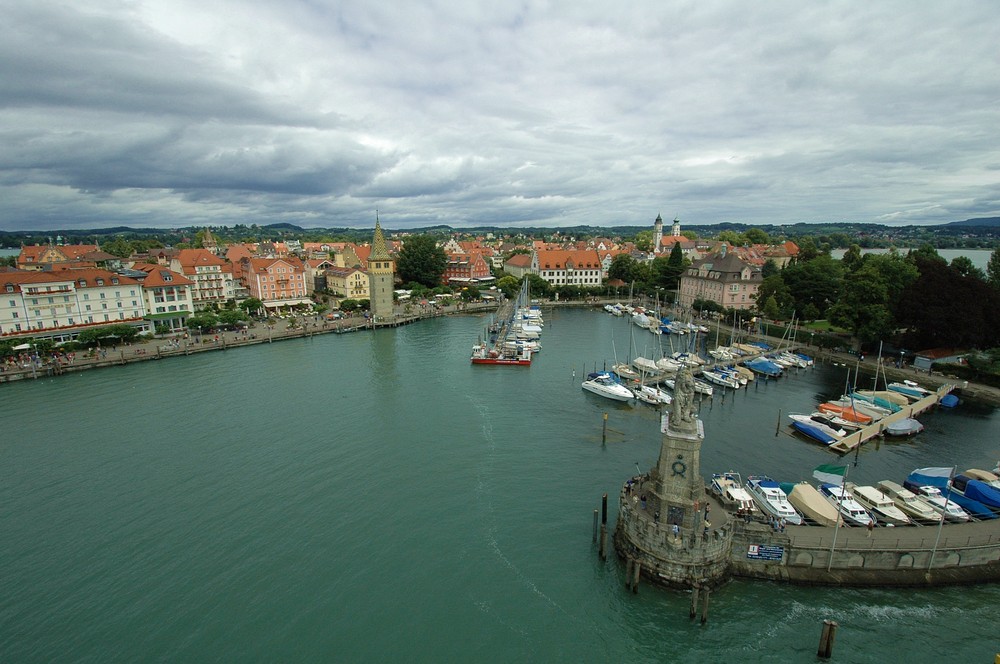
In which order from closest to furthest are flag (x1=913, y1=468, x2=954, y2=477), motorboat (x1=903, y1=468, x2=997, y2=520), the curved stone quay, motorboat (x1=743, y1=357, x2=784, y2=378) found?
1. the curved stone quay
2. motorboat (x1=903, y1=468, x2=997, y2=520)
3. flag (x1=913, y1=468, x2=954, y2=477)
4. motorboat (x1=743, y1=357, x2=784, y2=378)

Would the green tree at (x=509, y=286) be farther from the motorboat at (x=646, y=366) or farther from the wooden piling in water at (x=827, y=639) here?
the wooden piling in water at (x=827, y=639)

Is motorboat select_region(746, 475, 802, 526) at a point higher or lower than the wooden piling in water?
higher

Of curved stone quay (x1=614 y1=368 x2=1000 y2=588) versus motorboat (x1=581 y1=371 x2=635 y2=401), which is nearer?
curved stone quay (x1=614 y1=368 x2=1000 y2=588)

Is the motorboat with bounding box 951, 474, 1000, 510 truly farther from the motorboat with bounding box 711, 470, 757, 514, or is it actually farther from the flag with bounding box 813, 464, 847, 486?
the motorboat with bounding box 711, 470, 757, 514

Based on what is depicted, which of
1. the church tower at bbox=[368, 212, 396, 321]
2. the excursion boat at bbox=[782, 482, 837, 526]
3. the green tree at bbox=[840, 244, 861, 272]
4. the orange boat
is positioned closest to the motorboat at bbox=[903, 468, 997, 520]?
the excursion boat at bbox=[782, 482, 837, 526]

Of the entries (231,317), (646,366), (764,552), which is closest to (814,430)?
(646,366)

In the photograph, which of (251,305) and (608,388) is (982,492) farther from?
(251,305)

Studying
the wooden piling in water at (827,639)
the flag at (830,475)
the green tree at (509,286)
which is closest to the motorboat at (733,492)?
the flag at (830,475)
